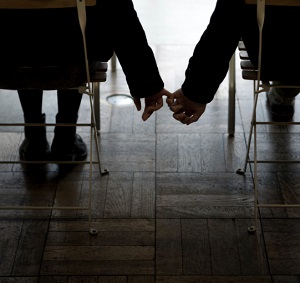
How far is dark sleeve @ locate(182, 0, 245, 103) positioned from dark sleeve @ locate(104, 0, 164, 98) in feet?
0.42

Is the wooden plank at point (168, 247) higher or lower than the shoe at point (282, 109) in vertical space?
higher

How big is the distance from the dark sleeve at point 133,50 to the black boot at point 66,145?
1.50ft

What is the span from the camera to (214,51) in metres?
2.32

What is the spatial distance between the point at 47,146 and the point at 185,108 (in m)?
0.67

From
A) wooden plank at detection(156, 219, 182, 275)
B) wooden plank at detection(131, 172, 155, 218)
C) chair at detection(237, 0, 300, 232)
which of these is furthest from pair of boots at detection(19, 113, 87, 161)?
chair at detection(237, 0, 300, 232)

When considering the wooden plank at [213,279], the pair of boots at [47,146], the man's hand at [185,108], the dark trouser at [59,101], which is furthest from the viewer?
the pair of boots at [47,146]

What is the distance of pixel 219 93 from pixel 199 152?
1.80 ft

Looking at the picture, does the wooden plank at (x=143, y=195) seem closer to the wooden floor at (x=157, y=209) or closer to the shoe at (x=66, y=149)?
the wooden floor at (x=157, y=209)

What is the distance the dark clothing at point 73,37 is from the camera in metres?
2.21

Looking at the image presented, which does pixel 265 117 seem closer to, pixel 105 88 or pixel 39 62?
pixel 105 88

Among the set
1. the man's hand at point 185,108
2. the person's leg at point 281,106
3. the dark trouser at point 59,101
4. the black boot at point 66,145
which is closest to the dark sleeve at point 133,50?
the man's hand at point 185,108

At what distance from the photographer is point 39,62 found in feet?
7.50

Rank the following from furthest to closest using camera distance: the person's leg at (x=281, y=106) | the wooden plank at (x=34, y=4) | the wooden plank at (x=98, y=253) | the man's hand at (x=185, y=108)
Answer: the person's leg at (x=281, y=106)
the man's hand at (x=185, y=108)
the wooden plank at (x=98, y=253)
the wooden plank at (x=34, y=4)

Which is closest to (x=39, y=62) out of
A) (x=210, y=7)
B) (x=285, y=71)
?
(x=285, y=71)
